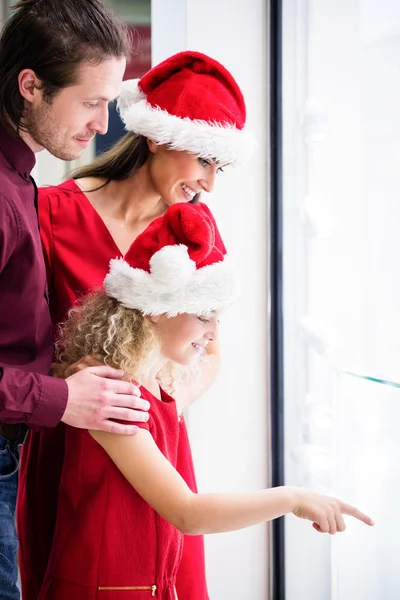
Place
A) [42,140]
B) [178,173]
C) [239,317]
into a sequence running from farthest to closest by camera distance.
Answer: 1. [239,317]
2. [178,173]
3. [42,140]

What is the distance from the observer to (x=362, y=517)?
1113 millimetres

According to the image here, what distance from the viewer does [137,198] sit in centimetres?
168

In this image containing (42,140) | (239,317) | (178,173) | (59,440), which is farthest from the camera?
(239,317)

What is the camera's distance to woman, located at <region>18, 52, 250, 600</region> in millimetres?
1485

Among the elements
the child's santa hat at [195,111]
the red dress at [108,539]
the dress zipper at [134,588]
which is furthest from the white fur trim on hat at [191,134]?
the dress zipper at [134,588]

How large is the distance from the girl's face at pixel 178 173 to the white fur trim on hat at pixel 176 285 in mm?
397

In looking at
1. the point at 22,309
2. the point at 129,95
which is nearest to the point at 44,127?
the point at 22,309

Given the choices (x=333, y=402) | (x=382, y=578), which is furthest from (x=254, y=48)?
(x=382, y=578)

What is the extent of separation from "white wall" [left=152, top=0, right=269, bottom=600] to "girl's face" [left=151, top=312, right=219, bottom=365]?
77 centimetres

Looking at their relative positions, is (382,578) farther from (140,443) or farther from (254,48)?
(254,48)

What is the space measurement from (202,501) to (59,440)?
1.51ft

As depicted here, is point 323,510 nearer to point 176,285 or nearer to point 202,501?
point 202,501

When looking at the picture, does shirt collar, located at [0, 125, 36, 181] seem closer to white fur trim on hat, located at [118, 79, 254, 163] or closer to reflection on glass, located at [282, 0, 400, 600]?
white fur trim on hat, located at [118, 79, 254, 163]

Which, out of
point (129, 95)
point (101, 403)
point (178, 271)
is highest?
point (129, 95)
